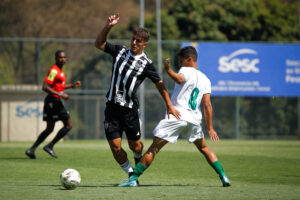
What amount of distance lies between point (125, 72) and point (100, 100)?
20139 millimetres

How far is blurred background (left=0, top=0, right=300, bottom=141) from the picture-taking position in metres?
26.3

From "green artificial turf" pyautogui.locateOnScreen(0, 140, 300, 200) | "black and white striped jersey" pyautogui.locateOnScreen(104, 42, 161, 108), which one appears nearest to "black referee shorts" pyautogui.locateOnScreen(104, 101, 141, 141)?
"black and white striped jersey" pyautogui.locateOnScreen(104, 42, 161, 108)

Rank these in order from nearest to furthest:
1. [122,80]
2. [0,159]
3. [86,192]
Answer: [86,192], [122,80], [0,159]

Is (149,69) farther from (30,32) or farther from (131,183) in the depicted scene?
(30,32)

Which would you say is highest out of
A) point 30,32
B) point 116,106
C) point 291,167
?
point 30,32

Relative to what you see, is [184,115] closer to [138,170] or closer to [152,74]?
[152,74]

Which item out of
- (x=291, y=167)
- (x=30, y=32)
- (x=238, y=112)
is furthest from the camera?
(x=30, y=32)

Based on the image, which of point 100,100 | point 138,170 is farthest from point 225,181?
point 100,100

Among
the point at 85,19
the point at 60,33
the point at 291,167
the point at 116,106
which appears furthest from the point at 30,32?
the point at 116,106

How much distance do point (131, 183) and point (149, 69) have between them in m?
1.62

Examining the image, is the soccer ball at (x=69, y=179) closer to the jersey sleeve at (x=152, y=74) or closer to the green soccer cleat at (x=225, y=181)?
the jersey sleeve at (x=152, y=74)

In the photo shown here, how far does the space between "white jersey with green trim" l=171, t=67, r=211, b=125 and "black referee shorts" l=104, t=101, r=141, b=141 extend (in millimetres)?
653

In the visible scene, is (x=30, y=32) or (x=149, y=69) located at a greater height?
(x=30, y=32)

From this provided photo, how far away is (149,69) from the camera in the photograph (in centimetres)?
868
